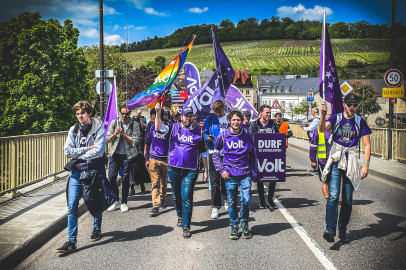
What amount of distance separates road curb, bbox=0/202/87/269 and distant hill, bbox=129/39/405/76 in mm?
98788

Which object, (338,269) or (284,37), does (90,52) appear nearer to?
(338,269)

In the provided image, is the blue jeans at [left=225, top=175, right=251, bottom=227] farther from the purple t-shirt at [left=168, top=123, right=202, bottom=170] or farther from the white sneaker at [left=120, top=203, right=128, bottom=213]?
the white sneaker at [left=120, top=203, right=128, bottom=213]

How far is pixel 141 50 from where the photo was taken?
5226 inches

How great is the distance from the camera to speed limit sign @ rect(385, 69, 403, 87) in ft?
48.1

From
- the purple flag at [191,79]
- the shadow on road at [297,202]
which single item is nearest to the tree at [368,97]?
the purple flag at [191,79]

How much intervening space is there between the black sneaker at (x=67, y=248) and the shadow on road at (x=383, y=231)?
3.49m

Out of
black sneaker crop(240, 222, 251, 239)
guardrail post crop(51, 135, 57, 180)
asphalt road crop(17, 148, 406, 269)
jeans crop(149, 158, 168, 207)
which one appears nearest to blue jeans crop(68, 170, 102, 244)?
asphalt road crop(17, 148, 406, 269)

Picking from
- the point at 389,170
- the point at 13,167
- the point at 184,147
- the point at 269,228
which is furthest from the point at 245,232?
the point at 389,170

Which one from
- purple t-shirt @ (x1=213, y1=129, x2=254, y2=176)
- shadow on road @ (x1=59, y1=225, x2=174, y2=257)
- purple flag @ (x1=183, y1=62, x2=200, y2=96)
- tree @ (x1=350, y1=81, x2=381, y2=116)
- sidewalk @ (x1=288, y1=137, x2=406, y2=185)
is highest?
tree @ (x1=350, y1=81, x2=381, y2=116)

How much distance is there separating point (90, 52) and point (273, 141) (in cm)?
5423

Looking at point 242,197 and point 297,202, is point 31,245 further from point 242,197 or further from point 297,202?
point 297,202

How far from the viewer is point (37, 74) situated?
33.7 metres

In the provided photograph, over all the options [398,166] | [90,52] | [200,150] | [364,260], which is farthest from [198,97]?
[90,52]

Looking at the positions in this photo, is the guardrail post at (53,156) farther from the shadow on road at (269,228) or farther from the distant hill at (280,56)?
the distant hill at (280,56)
